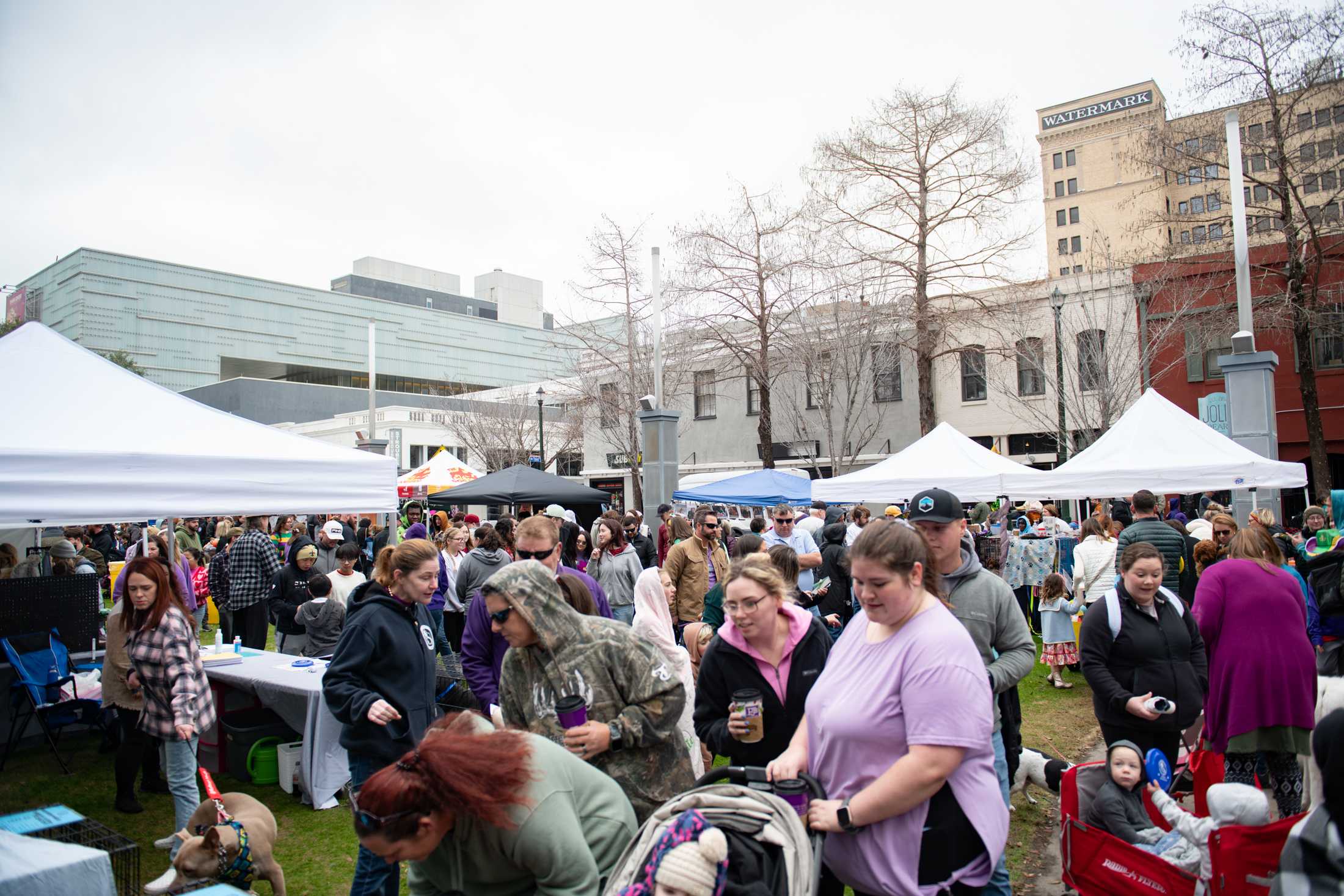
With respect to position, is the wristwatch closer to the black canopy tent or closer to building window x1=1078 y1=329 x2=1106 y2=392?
the black canopy tent

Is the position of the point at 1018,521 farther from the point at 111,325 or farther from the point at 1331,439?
the point at 111,325

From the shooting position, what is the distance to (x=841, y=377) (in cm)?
2711

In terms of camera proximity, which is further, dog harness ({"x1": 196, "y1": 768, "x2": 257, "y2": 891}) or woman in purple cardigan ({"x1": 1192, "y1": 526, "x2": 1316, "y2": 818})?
woman in purple cardigan ({"x1": 1192, "y1": 526, "x2": 1316, "y2": 818})

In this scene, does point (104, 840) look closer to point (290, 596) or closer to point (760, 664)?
point (760, 664)

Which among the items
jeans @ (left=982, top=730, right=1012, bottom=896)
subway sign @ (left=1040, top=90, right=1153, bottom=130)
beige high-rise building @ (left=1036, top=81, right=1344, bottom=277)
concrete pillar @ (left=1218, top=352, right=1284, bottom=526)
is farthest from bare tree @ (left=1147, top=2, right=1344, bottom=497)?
subway sign @ (left=1040, top=90, right=1153, bottom=130)

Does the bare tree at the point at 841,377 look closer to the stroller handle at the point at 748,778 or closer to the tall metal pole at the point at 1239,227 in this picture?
the tall metal pole at the point at 1239,227

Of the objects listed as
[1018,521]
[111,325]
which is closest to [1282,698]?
[1018,521]

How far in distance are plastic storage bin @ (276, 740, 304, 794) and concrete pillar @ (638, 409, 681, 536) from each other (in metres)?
9.19

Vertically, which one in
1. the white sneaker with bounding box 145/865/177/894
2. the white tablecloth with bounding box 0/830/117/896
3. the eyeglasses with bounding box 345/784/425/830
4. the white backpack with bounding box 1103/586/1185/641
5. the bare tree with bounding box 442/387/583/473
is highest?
the bare tree with bounding box 442/387/583/473

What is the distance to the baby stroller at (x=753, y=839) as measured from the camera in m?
2.35

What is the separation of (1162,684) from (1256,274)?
26.0 metres

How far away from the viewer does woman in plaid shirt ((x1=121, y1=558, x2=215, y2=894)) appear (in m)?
4.90

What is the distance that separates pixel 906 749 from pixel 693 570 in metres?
5.25

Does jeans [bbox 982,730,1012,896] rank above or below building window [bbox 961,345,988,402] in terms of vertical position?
below
